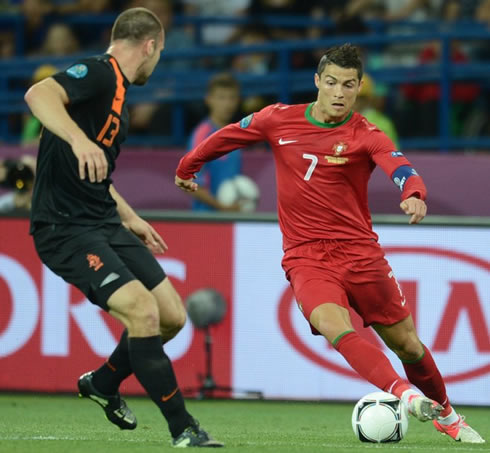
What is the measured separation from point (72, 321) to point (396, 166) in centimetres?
396

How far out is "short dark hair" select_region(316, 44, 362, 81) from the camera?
6613 mm

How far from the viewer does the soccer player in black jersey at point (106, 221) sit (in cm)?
562

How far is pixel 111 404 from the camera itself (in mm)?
6480

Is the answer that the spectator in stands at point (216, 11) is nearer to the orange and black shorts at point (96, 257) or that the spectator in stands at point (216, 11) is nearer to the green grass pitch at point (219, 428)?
the green grass pitch at point (219, 428)

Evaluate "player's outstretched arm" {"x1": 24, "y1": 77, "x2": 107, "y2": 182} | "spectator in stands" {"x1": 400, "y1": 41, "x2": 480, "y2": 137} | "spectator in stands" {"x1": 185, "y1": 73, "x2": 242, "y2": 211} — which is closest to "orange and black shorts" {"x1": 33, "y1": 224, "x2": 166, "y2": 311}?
"player's outstretched arm" {"x1": 24, "y1": 77, "x2": 107, "y2": 182}

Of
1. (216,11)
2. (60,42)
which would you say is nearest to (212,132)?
(60,42)

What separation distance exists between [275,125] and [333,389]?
3.14m

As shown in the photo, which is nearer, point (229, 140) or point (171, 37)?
point (229, 140)

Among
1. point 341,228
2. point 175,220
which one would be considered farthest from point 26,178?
point 341,228

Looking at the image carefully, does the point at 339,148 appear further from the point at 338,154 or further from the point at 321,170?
the point at 321,170

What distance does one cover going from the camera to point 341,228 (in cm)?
666

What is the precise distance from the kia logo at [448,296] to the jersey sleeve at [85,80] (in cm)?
392

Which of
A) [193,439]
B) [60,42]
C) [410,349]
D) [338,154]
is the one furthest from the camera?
[60,42]

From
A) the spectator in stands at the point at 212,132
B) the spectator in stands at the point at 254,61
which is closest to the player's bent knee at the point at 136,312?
the spectator in stands at the point at 212,132
